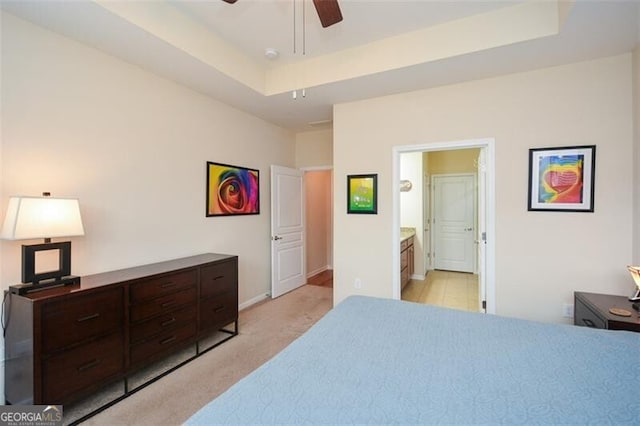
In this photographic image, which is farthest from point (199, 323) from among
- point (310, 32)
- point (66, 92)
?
point (310, 32)

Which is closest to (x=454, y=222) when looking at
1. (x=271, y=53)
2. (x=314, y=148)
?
(x=314, y=148)

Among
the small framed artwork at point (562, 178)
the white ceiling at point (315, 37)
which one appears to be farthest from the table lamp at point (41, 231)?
the small framed artwork at point (562, 178)

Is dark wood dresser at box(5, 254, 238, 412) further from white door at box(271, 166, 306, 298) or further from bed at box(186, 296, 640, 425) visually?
white door at box(271, 166, 306, 298)

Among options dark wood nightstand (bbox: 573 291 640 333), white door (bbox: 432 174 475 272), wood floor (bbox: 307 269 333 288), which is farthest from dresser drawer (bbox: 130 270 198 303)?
white door (bbox: 432 174 475 272)

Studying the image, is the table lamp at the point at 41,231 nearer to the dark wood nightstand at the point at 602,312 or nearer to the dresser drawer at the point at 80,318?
the dresser drawer at the point at 80,318

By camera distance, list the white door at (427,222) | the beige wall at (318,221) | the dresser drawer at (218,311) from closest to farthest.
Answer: the dresser drawer at (218,311), the white door at (427,222), the beige wall at (318,221)

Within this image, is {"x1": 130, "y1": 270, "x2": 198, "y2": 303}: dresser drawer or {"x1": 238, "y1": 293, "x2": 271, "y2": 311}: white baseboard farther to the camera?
{"x1": 238, "y1": 293, "x2": 271, "y2": 311}: white baseboard

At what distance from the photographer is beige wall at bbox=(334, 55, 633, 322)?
8.23ft

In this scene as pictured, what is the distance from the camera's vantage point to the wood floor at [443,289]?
4.12 m

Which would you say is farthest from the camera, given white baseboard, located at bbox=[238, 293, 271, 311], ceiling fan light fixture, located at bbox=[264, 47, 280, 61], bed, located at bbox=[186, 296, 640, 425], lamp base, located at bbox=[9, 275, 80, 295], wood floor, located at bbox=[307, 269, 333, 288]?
wood floor, located at bbox=[307, 269, 333, 288]

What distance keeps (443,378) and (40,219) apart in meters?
2.45

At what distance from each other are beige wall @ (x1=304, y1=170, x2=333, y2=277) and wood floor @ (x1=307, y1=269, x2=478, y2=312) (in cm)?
37

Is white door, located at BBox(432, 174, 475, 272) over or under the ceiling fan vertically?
under

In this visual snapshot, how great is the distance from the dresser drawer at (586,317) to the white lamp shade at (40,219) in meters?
3.68
